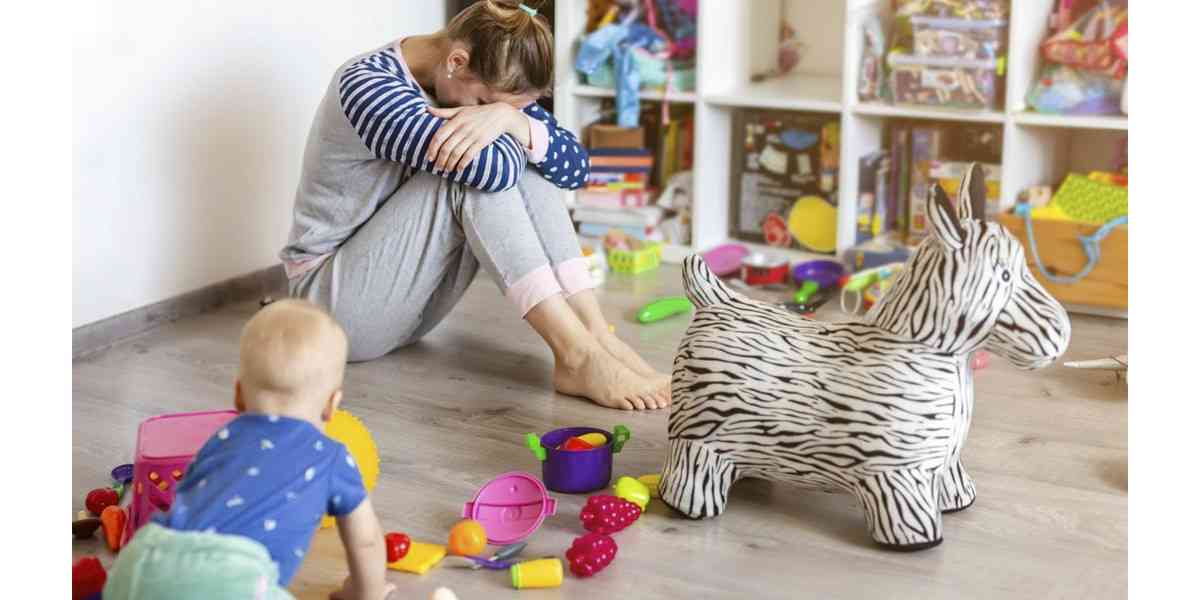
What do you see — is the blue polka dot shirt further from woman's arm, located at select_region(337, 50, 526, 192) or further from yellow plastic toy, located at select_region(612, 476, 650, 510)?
woman's arm, located at select_region(337, 50, 526, 192)

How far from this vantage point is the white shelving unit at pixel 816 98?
288 centimetres

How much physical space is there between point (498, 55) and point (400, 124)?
188 millimetres

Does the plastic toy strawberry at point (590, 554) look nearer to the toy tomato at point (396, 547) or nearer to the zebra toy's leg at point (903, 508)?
the toy tomato at point (396, 547)

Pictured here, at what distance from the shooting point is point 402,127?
7.25ft

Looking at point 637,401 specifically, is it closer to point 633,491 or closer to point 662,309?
point 633,491

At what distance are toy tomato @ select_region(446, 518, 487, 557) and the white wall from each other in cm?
114

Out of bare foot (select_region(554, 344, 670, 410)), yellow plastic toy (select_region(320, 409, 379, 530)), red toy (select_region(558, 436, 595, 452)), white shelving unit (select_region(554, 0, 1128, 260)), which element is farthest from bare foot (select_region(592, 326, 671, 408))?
white shelving unit (select_region(554, 0, 1128, 260))

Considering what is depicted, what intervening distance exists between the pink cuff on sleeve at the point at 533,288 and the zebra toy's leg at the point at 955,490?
74cm

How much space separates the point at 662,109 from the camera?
3279 mm

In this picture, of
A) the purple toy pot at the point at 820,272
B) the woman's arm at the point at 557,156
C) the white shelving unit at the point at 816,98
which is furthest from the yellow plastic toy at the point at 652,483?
the white shelving unit at the point at 816,98

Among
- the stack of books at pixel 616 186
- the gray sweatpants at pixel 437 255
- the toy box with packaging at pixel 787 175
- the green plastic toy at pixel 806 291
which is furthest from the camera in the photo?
the stack of books at pixel 616 186

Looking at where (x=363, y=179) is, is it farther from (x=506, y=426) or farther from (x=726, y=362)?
(x=726, y=362)

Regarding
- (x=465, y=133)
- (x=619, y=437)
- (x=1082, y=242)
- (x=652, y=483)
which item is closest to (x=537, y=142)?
(x=465, y=133)
